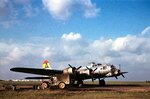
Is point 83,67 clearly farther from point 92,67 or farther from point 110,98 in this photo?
point 110,98

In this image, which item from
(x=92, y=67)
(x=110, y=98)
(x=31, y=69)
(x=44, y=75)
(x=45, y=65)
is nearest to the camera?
(x=110, y=98)

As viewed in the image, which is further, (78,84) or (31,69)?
(78,84)

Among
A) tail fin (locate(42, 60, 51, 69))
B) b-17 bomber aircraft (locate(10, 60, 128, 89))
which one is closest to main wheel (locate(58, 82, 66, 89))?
b-17 bomber aircraft (locate(10, 60, 128, 89))

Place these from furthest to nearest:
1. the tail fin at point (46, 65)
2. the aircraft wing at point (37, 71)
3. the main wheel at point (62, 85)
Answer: the tail fin at point (46, 65)
the aircraft wing at point (37, 71)
the main wheel at point (62, 85)

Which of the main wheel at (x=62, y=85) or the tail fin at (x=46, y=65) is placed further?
the tail fin at (x=46, y=65)

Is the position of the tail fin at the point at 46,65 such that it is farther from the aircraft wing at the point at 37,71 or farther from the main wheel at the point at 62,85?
the main wheel at the point at 62,85

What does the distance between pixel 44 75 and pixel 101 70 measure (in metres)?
10.2

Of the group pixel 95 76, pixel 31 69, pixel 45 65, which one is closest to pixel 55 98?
pixel 31 69

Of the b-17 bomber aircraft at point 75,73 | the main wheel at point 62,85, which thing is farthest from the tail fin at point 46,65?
the main wheel at point 62,85

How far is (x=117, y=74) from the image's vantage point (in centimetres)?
3975

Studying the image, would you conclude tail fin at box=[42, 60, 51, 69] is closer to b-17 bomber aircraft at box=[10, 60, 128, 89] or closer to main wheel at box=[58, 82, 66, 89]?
b-17 bomber aircraft at box=[10, 60, 128, 89]

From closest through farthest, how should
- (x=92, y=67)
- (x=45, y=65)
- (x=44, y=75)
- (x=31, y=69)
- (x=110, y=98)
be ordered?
(x=110, y=98), (x=31, y=69), (x=92, y=67), (x=44, y=75), (x=45, y=65)

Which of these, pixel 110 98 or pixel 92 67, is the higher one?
pixel 92 67

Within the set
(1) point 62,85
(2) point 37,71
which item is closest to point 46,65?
(2) point 37,71
